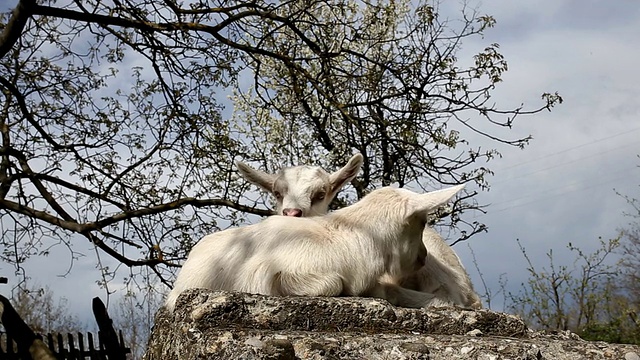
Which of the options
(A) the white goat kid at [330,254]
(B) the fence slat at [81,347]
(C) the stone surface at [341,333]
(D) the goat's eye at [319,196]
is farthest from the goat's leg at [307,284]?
(B) the fence slat at [81,347]

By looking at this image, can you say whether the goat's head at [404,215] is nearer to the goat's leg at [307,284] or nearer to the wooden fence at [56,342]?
the goat's leg at [307,284]

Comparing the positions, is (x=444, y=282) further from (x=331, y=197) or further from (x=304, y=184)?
(x=331, y=197)

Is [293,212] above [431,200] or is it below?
above

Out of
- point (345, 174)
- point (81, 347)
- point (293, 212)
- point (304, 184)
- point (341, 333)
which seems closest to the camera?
point (341, 333)

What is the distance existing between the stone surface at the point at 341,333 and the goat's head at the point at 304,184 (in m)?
2.42

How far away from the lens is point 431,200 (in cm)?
375

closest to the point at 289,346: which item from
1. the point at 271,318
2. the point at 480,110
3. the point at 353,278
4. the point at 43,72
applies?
the point at 271,318

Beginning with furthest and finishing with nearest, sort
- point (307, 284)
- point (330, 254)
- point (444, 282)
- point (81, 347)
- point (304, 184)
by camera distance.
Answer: point (81, 347) → point (304, 184) → point (444, 282) → point (330, 254) → point (307, 284)

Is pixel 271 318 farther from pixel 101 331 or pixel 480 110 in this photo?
pixel 101 331

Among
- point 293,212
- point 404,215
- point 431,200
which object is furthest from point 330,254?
point 293,212

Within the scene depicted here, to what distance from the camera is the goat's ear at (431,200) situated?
3727mm

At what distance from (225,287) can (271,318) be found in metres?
0.80

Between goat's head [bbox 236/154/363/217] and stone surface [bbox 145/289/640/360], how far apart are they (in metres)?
2.42

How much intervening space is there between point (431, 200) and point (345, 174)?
2.27m
